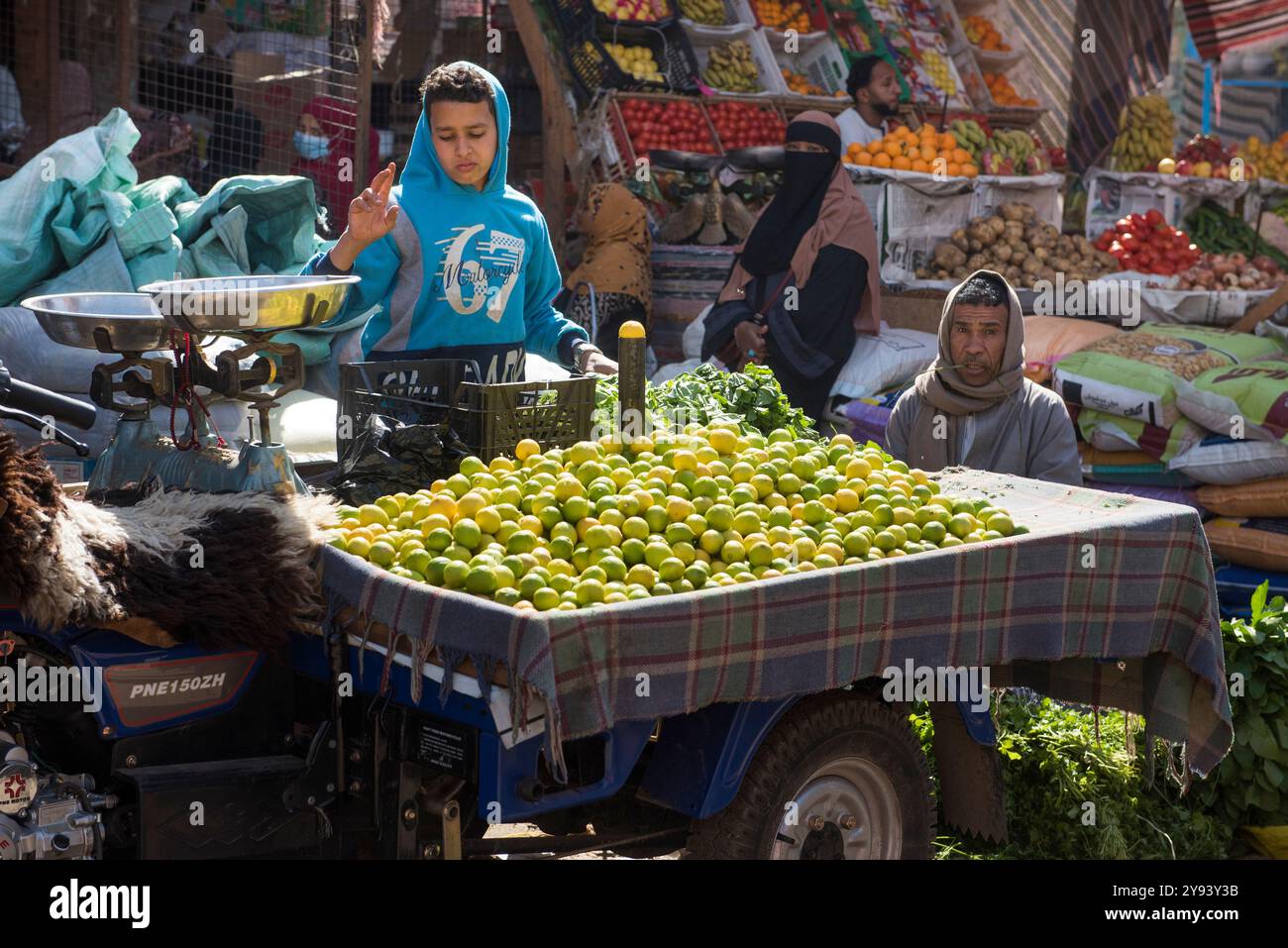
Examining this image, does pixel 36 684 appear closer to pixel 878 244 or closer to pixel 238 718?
pixel 238 718

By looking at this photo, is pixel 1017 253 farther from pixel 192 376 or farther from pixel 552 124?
pixel 192 376

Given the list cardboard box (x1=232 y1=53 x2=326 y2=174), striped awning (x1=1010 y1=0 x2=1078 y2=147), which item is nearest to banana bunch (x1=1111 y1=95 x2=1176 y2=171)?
striped awning (x1=1010 y1=0 x2=1078 y2=147)

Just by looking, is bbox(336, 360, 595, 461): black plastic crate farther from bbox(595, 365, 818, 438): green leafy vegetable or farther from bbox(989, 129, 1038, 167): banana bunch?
bbox(989, 129, 1038, 167): banana bunch

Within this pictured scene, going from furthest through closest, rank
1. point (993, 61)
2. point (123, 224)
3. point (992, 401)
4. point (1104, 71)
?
point (1104, 71) → point (993, 61) → point (123, 224) → point (992, 401)

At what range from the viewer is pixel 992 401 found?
488 centimetres

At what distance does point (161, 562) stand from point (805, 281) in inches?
224

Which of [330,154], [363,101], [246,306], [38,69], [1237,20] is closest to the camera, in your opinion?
[246,306]

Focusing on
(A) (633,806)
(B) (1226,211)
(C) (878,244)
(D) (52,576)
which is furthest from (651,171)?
(D) (52,576)

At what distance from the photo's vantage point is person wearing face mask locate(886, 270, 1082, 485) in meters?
4.82

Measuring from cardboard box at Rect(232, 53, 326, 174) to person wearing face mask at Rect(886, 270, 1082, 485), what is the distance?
5226mm

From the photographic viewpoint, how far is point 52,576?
113 inches

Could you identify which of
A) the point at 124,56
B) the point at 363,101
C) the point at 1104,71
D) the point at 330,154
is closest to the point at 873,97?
the point at 1104,71
